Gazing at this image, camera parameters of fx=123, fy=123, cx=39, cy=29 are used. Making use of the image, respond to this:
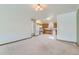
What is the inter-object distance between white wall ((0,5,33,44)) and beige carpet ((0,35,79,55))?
0.09 meters

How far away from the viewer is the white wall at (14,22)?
1.58 meters

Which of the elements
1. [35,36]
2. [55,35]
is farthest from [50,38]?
[35,36]

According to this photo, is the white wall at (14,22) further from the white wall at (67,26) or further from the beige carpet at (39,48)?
the white wall at (67,26)

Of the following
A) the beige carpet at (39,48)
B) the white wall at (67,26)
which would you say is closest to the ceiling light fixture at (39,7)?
the white wall at (67,26)

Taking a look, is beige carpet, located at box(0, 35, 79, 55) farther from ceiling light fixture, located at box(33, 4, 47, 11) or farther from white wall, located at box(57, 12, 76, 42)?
ceiling light fixture, located at box(33, 4, 47, 11)

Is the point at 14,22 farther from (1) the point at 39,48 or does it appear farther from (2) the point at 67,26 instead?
(2) the point at 67,26

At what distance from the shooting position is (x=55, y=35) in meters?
1.67

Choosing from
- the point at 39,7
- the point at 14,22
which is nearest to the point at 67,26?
the point at 39,7

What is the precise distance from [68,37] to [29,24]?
0.57 m

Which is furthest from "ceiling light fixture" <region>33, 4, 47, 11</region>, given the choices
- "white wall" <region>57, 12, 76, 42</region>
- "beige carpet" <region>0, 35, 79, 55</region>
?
"beige carpet" <region>0, 35, 79, 55</region>

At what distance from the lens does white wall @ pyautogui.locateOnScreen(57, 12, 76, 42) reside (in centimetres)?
161

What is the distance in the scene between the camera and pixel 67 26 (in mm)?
1642

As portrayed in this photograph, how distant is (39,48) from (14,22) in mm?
483
